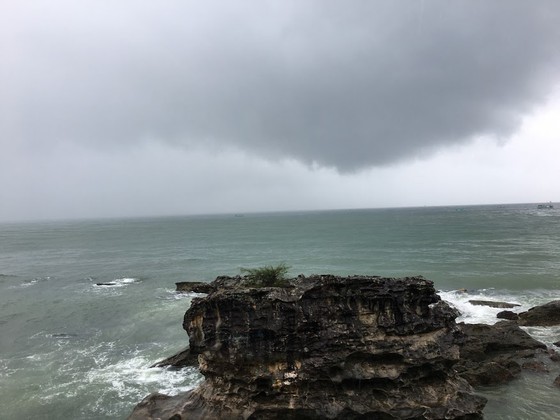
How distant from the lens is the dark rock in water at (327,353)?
→ 50.9 feet

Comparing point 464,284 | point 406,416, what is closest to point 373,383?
point 406,416

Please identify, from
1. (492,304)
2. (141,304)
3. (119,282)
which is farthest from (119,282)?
(492,304)

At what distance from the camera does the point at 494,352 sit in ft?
78.7

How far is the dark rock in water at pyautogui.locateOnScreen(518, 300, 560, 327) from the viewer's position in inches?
1153

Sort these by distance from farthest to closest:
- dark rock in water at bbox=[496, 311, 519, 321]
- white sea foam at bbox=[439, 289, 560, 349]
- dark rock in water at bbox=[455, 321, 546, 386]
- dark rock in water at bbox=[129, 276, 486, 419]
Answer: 1. dark rock in water at bbox=[496, 311, 519, 321]
2. white sea foam at bbox=[439, 289, 560, 349]
3. dark rock in water at bbox=[455, 321, 546, 386]
4. dark rock in water at bbox=[129, 276, 486, 419]

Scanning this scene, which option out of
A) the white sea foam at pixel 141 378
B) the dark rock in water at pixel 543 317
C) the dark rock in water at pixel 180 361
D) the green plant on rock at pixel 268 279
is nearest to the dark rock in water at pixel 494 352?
the dark rock in water at pixel 543 317

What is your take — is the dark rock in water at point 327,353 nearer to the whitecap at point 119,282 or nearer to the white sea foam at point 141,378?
the white sea foam at point 141,378

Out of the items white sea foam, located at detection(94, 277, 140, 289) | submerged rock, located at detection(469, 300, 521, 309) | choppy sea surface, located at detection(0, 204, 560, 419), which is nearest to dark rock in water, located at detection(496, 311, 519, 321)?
choppy sea surface, located at detection(0, 204, 560, 419)

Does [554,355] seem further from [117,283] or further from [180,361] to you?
[117,283]

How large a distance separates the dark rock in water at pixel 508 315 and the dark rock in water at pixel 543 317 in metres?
0.76

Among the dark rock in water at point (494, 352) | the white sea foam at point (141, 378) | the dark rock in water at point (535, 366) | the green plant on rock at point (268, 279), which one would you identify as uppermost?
the green plant on rock at point (268, 279)

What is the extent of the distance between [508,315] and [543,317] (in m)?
2.60

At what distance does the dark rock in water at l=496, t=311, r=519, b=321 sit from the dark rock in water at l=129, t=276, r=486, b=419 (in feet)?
60.4

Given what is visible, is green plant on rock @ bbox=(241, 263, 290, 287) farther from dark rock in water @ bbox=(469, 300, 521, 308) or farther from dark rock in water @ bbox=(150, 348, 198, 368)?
dark rock in water @ bbox=(469, 300, 521, 308)
